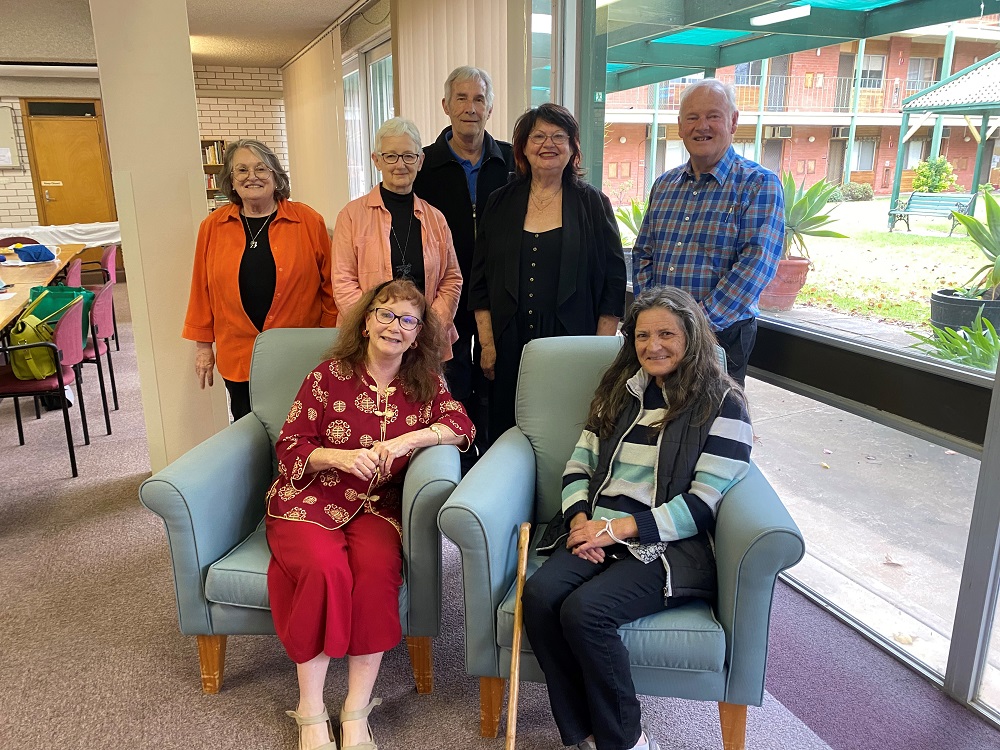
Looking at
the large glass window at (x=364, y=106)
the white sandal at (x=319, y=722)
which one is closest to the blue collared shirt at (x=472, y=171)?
the white sandal at (x=319, y=722)

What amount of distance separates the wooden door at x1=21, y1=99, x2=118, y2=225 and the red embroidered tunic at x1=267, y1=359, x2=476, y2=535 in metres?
8.61

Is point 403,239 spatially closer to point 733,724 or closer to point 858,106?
point 858,106

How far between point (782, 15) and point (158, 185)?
250 centimetres

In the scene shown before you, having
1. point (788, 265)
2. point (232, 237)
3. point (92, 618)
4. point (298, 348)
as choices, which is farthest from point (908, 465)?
point (92, 618)

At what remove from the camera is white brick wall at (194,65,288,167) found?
978 centimetres

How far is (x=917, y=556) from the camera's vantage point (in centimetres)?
249

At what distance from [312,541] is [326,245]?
1.22 metres

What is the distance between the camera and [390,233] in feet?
8.49

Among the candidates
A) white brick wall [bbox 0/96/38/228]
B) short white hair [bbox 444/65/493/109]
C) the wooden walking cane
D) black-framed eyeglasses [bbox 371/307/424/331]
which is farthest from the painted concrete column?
white brick wall [bbox 0/96/38/228]

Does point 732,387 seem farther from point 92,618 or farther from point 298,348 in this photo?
point 92,618

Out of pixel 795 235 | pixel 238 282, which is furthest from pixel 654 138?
pixel 238 282

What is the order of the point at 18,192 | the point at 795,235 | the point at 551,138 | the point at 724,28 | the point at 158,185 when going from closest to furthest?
1. the point at 551,138
2. the point at 795,235
3. the point at 724,28
4. the point at 158,185
5. the point at 18,192

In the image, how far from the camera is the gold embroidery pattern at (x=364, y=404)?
84.2 inches

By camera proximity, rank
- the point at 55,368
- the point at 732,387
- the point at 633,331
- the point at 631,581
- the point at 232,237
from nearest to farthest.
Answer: the point at 631,581, the point at 732,387, the point at 633,331, the point at 232,237, the point at 55,368
